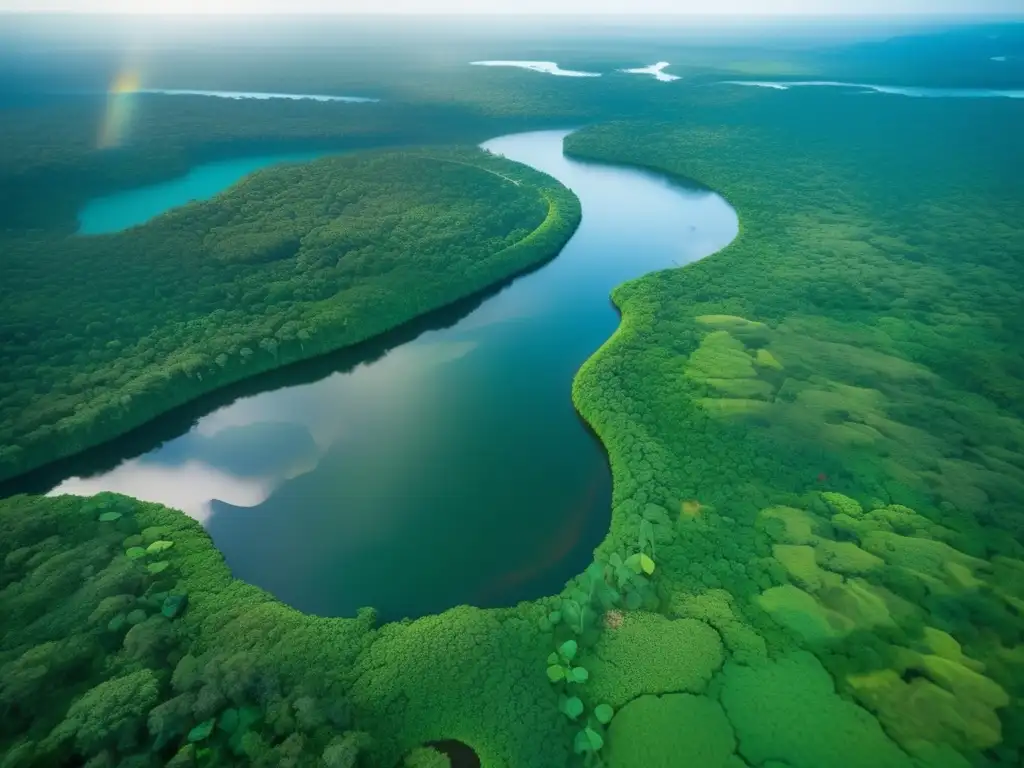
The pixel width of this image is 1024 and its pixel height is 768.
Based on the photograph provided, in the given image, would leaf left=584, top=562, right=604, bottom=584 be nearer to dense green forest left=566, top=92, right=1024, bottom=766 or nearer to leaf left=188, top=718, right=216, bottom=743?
dense green forest left=566, top=92, right=1024, bottom=766

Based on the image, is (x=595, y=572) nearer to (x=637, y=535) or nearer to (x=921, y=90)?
(x=637, y=535)

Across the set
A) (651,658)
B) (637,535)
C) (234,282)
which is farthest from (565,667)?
(234,282)

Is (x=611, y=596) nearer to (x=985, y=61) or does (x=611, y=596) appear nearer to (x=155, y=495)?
(x=155, y=495)

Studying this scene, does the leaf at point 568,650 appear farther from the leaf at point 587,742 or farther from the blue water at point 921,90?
the blue water at point 921,90

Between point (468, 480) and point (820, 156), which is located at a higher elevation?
point (820, 156)

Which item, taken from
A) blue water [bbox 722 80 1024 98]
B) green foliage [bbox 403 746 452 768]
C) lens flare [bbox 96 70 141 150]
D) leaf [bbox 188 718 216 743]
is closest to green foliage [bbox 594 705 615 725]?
green foliage [bbox 403 746 452 768]

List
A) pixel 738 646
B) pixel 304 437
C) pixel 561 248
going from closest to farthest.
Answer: pixel 738 646 < pixel 304 437 < pixel 561 248

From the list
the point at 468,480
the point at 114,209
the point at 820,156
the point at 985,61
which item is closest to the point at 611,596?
the point at 468,480
